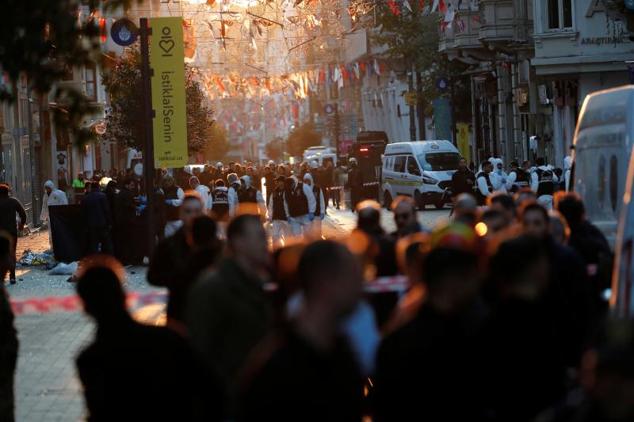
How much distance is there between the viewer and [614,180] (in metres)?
14.4

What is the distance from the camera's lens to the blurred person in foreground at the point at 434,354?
224 inches

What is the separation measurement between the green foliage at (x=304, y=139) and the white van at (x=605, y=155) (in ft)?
373

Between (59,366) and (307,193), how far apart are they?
1281 centimetres

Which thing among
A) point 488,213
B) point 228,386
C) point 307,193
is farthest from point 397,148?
point 228,386

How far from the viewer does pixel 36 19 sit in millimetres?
7840

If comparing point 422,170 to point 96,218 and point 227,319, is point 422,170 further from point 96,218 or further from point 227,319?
point 227,319

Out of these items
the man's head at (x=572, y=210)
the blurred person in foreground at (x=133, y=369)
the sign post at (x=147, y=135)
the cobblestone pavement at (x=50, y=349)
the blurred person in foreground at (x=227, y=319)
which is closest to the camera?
the blurred person in foreground at (x=133, y=369)

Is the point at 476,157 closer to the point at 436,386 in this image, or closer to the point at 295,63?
the point at 295,63

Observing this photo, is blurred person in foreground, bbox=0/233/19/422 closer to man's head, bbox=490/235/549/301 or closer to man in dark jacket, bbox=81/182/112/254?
man's head, bbox=490/235/549/301

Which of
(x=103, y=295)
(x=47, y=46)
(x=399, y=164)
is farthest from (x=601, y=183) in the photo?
(x=399, y=164)

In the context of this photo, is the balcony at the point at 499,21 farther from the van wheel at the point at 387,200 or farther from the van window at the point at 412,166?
the van wheel at the point at 387,200

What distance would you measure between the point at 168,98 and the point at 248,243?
16.6 m

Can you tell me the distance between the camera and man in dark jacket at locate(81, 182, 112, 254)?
27562mm

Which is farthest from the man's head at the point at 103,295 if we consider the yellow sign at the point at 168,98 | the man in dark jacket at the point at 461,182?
the man in dark jacket at the point at 461,182
